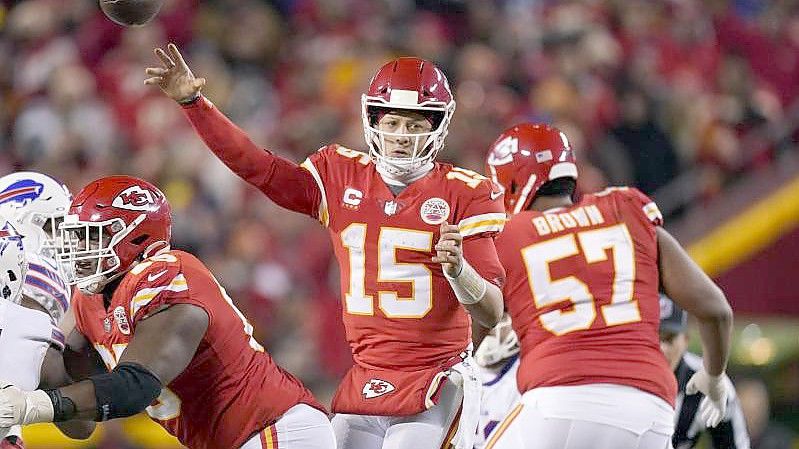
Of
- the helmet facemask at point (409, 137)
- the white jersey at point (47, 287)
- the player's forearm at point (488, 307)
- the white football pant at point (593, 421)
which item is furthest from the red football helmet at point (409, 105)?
the white jersey at point (47, 287)

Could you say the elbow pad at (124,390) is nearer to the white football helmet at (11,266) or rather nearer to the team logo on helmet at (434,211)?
the white football helmet at (11,266)

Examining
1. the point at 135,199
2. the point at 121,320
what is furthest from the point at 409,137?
the point at 121,320

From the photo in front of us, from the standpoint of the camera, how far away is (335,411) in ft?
15.0

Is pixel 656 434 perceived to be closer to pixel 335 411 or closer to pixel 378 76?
pixel 335 411

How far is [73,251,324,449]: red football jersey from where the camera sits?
4.04 metres

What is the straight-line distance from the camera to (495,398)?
5.76 metres

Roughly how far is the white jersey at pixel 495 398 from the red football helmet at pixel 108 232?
190 centimetres

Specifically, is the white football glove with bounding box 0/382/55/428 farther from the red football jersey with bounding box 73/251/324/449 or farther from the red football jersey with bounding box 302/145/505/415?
the red football jersey with bounding box 302/145/505/415

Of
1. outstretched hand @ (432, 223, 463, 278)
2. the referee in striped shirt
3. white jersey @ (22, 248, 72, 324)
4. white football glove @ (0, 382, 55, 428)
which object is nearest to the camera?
white football glove @ (0, 382, 55, 428)

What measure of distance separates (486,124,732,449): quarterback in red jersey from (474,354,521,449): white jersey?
68 centimetres

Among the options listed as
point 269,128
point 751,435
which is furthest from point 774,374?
point 269,128

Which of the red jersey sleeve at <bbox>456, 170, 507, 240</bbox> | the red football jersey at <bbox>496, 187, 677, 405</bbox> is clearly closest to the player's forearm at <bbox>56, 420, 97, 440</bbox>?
the red jersey sleeve at <bbox>456, 170, 507, 240</bbox>

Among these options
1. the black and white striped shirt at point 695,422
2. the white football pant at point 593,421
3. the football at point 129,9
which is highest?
the football at point 129,9

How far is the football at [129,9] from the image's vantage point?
4801mm
